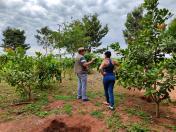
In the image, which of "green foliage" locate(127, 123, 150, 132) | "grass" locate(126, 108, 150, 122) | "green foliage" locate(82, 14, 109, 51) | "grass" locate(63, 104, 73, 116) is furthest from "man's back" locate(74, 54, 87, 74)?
"green foliage" locate(82, 14, 109, 51)

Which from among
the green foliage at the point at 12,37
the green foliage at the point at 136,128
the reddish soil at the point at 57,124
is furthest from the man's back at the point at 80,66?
the green foliage at the point at 12,37

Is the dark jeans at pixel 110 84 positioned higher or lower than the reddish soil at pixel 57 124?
higher

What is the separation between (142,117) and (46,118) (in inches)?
105

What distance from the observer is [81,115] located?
8805 millimetres

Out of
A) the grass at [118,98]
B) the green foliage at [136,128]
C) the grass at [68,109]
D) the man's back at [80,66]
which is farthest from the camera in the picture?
the grass at [118,98]

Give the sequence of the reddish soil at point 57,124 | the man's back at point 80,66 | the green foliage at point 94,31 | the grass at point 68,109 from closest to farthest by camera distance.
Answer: the reddish soil at point 57,124, the grass at point 68,109, the man's back at point 80,66, the green foliage at point 94,31

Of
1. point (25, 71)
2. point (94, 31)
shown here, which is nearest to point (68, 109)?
point (25, 71)

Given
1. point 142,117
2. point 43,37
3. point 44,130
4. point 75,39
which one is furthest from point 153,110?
point 43,37

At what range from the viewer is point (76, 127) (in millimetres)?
8297

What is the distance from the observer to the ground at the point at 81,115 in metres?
8.28

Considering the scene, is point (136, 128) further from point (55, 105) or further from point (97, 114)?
point (55, 105)

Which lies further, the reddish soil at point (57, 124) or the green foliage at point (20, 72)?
the green foliage at point (20, 72)

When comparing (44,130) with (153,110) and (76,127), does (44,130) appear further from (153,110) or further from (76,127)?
(153,110)

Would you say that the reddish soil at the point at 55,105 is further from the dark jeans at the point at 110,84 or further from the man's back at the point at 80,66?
the dark jeans at the point at 110,84
